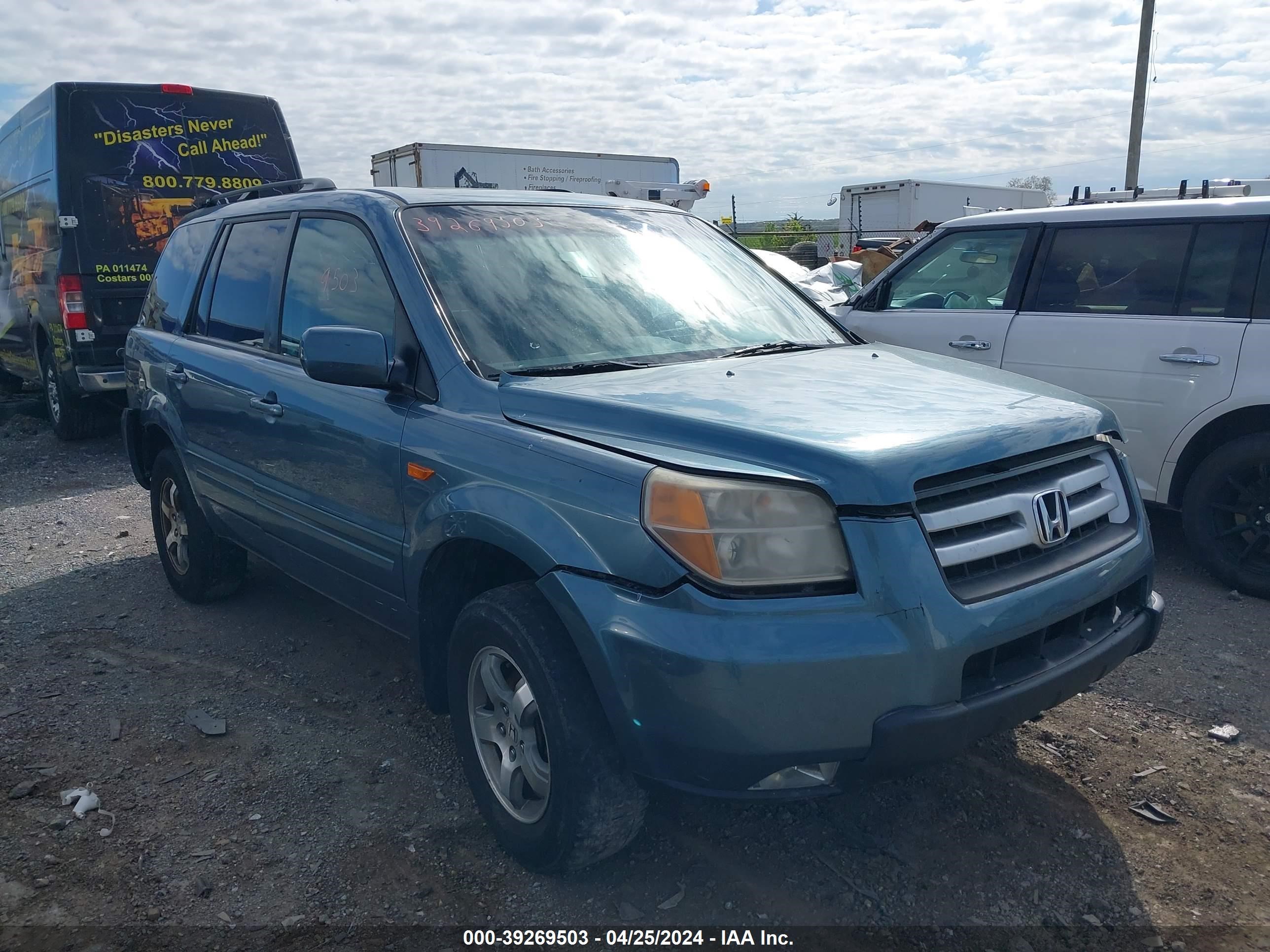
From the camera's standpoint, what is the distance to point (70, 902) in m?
2.79

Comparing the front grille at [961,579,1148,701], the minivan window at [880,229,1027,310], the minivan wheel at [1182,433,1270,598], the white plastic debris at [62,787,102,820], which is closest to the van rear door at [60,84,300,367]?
the minivan window at [880,229,1027,310]

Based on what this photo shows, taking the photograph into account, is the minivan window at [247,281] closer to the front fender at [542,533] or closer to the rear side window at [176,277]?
the rear side window at [176,277]

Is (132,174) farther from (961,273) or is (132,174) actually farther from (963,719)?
(963,719)

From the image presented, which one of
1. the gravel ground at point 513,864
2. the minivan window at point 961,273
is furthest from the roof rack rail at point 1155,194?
the gravel ground at point 513,864

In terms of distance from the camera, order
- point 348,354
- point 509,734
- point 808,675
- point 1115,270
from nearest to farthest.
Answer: point 808,675 < point 509,734 < point 348,354 < point 1115,270

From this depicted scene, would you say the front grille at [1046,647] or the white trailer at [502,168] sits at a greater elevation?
the white trailer at [502,168]

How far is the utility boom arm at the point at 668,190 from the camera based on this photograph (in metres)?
17.0

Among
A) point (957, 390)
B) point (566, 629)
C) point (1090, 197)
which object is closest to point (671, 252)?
point (957, 390)

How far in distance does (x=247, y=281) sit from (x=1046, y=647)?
343 cm

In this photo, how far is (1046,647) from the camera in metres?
2.59

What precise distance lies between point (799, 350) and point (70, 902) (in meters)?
2.80

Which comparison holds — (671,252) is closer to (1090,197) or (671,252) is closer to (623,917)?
(623,917)

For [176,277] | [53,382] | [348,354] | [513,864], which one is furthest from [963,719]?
[53,382]

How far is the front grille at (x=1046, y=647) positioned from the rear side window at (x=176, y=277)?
13.0 ft
